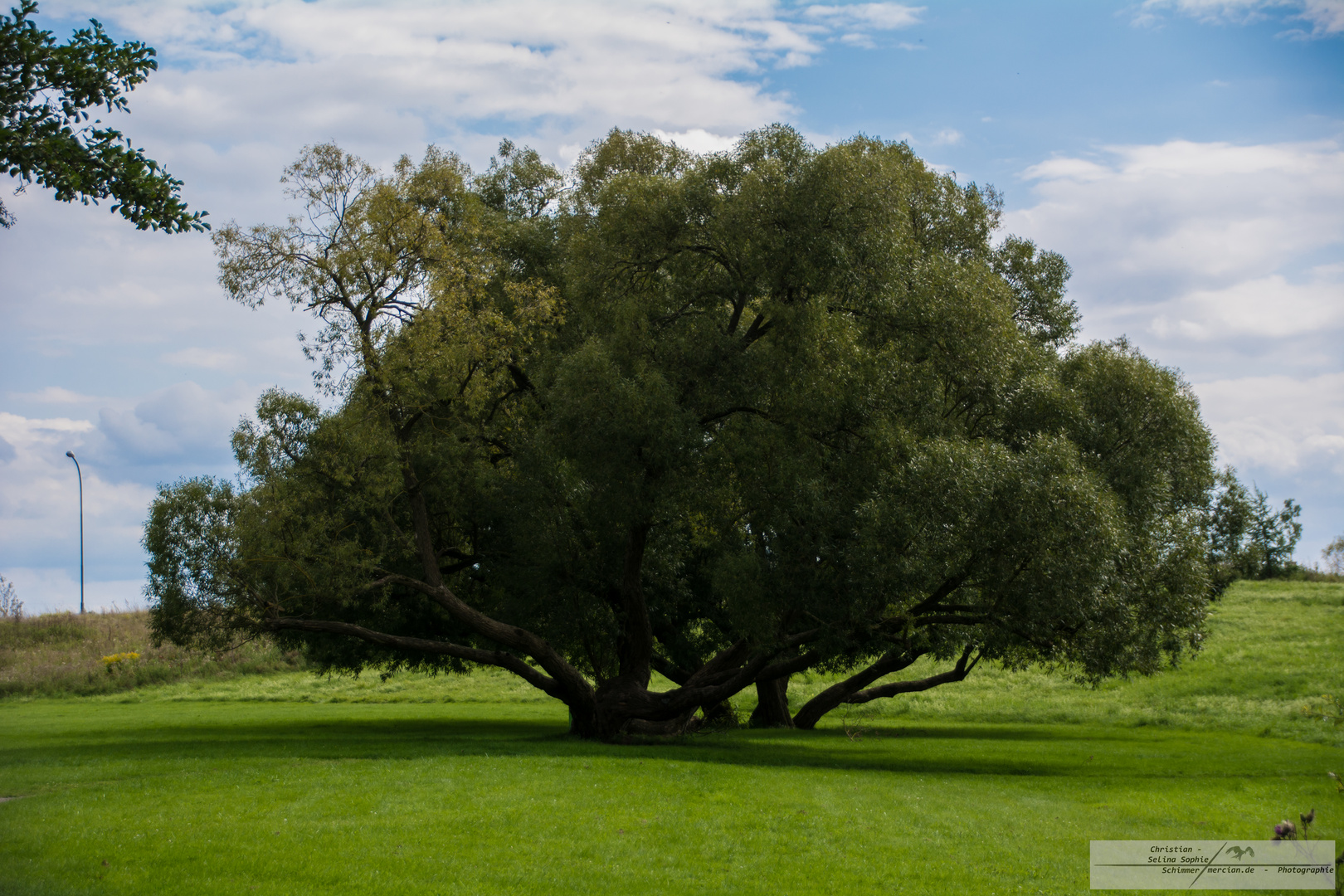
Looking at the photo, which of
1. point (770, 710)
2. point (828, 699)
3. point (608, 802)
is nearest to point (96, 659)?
point (770, 710)

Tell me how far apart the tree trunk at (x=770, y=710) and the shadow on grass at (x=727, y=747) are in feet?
7.39

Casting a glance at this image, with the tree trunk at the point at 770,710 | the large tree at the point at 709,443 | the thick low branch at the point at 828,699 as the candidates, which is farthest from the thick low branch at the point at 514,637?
the thick low branch at the point at 828,699

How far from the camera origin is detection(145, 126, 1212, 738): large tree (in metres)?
20.4

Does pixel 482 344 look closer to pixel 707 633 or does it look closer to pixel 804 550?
pixel 804 550

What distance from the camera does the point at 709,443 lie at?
77.8 feet

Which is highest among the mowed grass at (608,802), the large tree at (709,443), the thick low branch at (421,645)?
the large tree at (709,443)

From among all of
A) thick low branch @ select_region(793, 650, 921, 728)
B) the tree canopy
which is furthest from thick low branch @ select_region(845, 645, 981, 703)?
the tree canopy

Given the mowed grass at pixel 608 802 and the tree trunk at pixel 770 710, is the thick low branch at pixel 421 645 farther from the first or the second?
the tree trunk at pixel 770 710

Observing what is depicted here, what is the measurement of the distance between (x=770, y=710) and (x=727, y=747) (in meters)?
10.4

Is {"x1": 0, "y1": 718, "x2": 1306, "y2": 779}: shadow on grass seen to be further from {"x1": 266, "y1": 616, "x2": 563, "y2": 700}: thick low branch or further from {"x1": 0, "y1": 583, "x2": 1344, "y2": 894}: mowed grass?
{"x1": 266, "y1": 616, "x2": 563, "y2": 700}: thick low branch

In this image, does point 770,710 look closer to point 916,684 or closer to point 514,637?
point 916,684

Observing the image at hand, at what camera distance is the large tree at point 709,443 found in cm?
2036

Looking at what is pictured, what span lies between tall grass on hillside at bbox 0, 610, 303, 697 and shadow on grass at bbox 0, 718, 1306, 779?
21.6 meters

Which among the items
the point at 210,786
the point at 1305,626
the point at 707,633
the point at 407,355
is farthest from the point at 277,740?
the point at 1305,626
